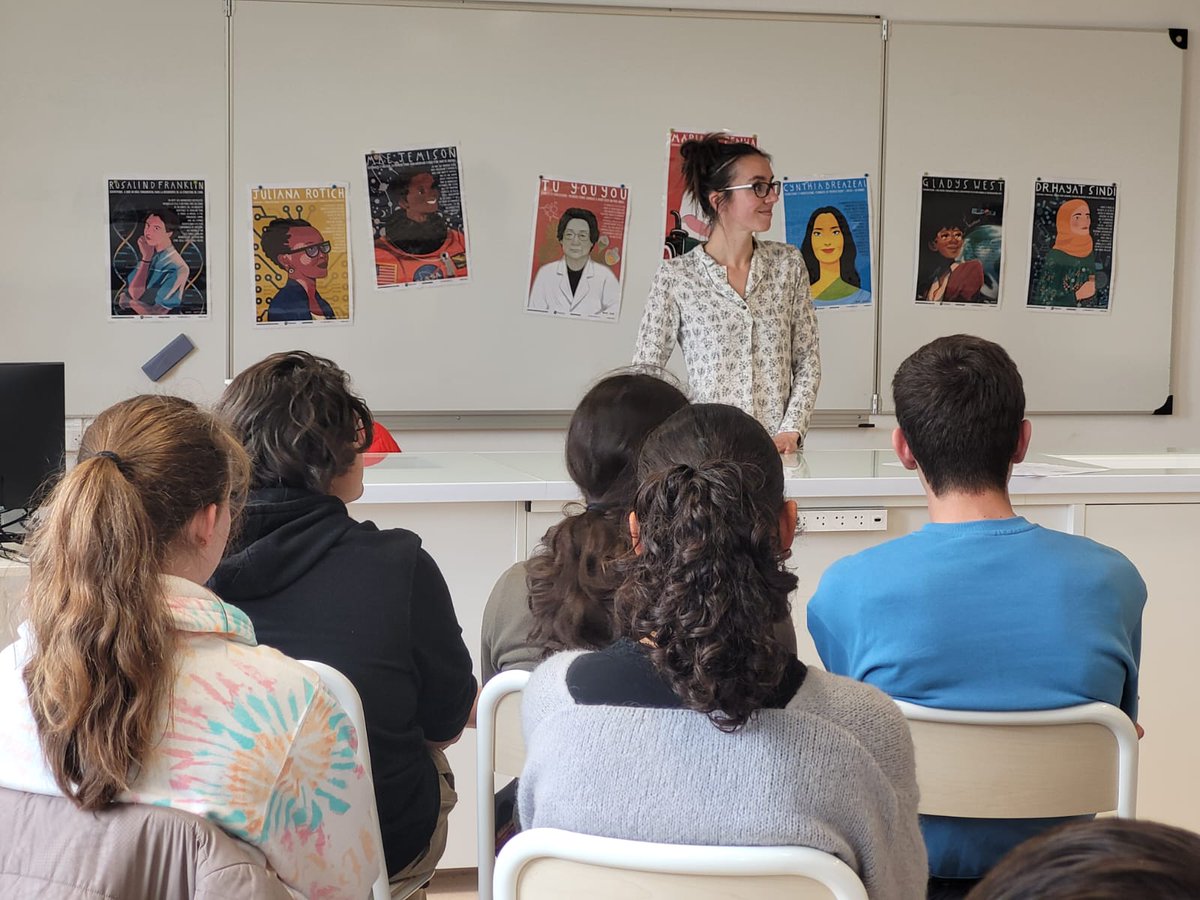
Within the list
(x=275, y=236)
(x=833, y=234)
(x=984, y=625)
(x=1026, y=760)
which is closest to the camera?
(x=1026, y=760)

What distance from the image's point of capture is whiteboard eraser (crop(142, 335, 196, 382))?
13.4 ft

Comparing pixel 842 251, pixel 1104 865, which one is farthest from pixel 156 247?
pixel 1104 865

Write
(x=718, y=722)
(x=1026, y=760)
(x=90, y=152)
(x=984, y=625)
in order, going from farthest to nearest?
1. (x=90, y=152)
2. (x=984, y=625)
3. (x=1026, y=760)
4. (x=718, y=722)

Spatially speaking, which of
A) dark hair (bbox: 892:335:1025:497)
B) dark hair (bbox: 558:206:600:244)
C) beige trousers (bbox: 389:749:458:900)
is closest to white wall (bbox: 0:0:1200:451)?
dark hair (bbox: 558:206:600:244)

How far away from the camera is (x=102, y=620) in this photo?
1.01m

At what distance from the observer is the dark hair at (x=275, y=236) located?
4.11m

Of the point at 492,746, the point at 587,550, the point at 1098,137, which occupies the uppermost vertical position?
the point at 1098,137

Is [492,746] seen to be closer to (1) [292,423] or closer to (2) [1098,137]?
(1) [292,423]

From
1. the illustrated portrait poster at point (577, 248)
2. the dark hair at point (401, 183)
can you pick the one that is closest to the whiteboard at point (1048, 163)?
the illustrated portrait poster at point (577, 248)

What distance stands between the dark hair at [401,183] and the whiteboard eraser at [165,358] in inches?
32.4

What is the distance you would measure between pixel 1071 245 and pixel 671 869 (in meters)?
4.21

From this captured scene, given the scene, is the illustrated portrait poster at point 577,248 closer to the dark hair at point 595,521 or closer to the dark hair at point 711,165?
the dark hair at point 711,165

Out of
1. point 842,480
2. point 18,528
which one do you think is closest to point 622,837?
point 842,480

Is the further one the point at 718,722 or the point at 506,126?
the point at 506,126
